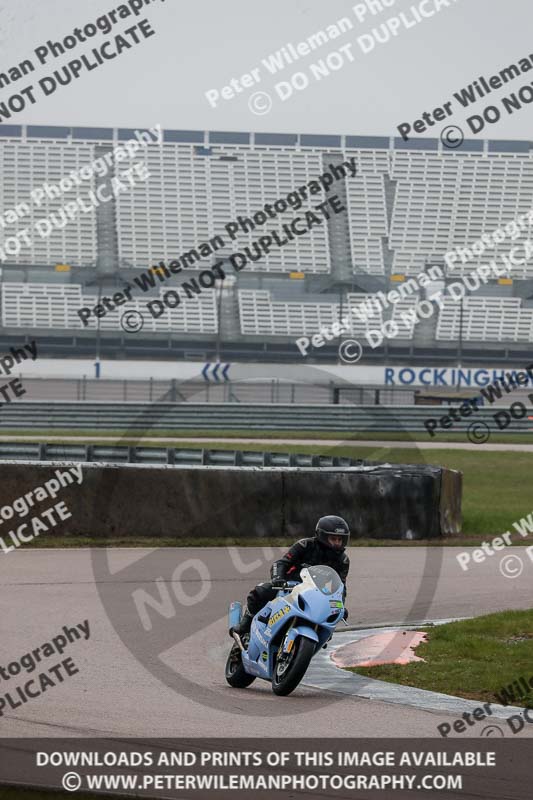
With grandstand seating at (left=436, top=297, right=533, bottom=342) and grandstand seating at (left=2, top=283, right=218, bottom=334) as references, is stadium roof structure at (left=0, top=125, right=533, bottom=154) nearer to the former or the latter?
grandstand seating at (left=436, top=297, right=533, bottom=342)

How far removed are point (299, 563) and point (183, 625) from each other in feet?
10.2

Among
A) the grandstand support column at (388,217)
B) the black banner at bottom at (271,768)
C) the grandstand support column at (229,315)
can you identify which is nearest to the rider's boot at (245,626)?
the black banner at bottom at (271,768)

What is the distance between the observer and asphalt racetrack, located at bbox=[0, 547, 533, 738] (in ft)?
24.3

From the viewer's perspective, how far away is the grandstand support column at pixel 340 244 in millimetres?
75875

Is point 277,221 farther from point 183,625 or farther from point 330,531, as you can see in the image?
point 330,531

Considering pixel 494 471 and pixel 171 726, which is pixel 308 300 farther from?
pixel 171 726

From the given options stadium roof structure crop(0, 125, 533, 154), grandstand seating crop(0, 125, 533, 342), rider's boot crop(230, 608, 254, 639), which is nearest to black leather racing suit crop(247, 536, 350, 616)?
rider's boot crop(230, 608, 254, 639)

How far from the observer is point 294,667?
26.5 feet

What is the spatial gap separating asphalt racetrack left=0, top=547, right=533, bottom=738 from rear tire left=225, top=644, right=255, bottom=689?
82 millimetres

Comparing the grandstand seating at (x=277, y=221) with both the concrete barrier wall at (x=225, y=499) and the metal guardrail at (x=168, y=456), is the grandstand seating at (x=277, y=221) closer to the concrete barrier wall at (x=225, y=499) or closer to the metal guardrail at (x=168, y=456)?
the metal guardrail at (x=168, y=456)

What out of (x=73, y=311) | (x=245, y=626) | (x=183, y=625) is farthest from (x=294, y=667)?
(x=73, y=311)

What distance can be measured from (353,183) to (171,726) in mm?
73567

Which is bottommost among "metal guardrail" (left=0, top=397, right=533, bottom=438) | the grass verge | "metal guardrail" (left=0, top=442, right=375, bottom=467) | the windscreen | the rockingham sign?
the rockingham sign

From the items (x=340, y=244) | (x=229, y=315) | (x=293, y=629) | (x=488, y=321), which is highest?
(x=340, y=244)
